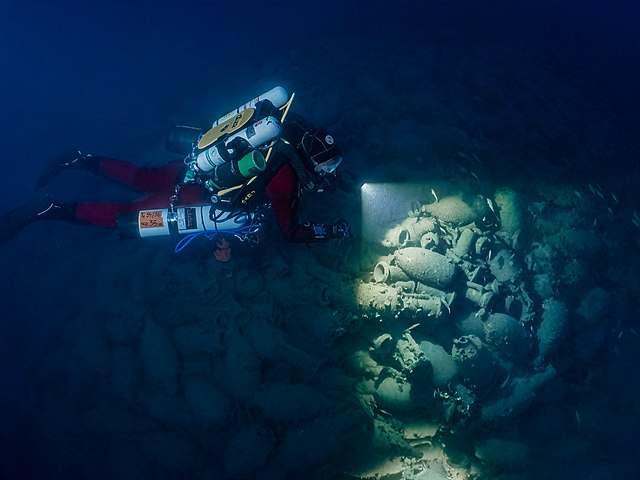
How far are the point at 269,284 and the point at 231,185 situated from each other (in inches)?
55.0

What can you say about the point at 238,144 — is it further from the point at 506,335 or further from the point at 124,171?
the point at 506,335

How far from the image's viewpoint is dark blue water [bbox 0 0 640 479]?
Result: 4469 mm

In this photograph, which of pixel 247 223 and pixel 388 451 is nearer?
pixel 388 451

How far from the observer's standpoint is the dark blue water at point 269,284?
4.47 metres

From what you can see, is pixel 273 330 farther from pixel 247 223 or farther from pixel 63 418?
pixel 63 418

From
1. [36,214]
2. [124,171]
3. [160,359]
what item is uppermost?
[124,171]

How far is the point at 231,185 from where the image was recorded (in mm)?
4223

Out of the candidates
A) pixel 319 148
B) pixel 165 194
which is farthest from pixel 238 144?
pixel 165 194

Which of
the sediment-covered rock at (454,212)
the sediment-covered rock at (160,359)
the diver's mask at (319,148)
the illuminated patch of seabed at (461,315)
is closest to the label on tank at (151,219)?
the sediment-covered rock at (160,359)

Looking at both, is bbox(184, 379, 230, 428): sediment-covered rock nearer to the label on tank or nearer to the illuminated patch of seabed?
the illuminated patch of seabed

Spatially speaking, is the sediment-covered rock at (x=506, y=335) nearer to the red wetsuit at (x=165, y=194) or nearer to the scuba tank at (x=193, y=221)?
the red wetsuit at (x=165, y=194)

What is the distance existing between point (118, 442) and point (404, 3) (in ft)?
40.5

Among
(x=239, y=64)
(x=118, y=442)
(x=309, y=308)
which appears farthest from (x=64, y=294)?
(x=239, y=64)

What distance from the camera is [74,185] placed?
7301 millimetres
